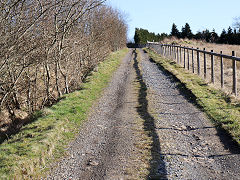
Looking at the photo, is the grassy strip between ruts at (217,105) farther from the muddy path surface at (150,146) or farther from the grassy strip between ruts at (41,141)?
the grassy strip between ruts at (41,141)

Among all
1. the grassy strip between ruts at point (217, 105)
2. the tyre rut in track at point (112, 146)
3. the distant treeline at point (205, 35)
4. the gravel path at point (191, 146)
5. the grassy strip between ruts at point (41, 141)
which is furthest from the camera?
the distant treeline at point (205, 35)

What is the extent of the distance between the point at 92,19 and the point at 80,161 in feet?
56.9

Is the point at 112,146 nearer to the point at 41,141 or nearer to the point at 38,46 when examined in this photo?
the point at 41,141

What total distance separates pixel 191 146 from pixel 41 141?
286 cm

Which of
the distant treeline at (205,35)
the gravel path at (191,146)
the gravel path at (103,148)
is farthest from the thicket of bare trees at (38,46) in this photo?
the distant treeline at (205,35)

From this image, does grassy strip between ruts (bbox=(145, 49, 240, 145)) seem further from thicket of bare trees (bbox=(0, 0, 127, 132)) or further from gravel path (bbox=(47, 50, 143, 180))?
thicket of bare trees (bbox=(0, 0, 127, 132))

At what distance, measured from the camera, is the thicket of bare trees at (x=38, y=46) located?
6707 millimetres

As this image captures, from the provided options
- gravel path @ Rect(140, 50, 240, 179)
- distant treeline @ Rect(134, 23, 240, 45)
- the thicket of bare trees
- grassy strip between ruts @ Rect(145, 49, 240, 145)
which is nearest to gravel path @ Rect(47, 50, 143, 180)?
gravel path @ Rect(140, 50, 240, 179)

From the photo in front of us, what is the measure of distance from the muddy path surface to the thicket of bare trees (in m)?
2.45

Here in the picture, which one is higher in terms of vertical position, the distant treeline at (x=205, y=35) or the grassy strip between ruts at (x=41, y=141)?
the distant treeline at (x=205, y=35)

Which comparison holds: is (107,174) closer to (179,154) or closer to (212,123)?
(179,154)

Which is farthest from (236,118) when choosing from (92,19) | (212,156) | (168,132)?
(92,19)

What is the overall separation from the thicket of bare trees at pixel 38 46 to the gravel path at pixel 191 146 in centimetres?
338

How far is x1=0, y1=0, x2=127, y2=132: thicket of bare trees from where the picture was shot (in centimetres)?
671
